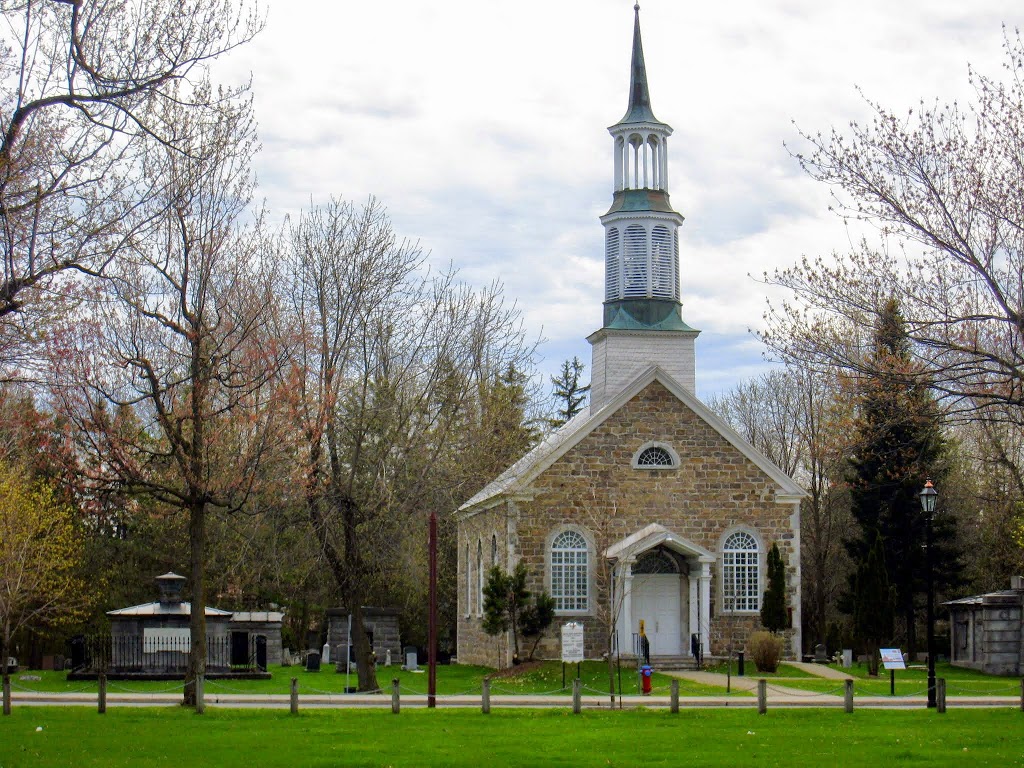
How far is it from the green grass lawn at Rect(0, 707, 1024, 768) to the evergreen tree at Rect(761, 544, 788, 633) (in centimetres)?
1246

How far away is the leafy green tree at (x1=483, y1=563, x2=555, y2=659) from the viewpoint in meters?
35.8

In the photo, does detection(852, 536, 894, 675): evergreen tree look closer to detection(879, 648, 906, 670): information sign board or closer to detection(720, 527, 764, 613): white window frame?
detection(720, 527, 764, 613): white window frame

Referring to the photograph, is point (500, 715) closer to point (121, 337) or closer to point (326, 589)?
point (121, 337)

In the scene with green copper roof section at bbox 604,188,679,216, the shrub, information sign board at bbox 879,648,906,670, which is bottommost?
the shrub

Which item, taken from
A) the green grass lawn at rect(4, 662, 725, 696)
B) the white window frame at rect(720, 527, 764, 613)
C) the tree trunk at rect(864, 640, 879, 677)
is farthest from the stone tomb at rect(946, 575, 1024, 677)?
the green grass lawn at rect(4, 662, 725, 696)

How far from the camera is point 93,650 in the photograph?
3956cm

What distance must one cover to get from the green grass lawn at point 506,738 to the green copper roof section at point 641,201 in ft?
66.7

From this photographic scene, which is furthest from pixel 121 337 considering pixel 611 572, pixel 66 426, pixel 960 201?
pixel 611 572

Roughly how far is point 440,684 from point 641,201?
16.0m

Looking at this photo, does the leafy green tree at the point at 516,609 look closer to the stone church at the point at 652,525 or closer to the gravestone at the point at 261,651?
the stone church at the point at 652,525

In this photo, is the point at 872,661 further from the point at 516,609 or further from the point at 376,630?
the point at 376,630

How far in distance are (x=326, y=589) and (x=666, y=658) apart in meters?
14.2

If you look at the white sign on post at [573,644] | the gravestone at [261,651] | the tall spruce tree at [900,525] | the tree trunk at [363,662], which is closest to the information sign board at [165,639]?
the gravestone at [261,651]

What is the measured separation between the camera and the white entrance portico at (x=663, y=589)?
3606 cm
